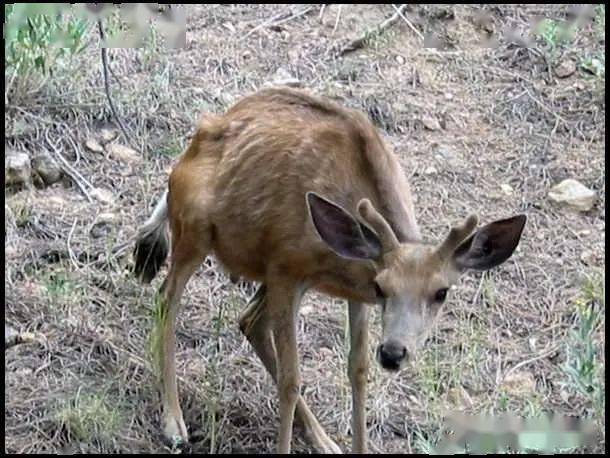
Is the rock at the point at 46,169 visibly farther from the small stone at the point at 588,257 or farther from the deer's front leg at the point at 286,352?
the small stone at the point at 588,257

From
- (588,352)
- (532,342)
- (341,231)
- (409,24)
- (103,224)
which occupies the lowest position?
(532,342)

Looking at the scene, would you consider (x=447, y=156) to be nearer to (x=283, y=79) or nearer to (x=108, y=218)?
(x=283, y=79)

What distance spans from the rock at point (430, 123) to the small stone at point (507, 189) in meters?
0.82

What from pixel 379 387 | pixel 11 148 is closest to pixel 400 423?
pixel 379 387

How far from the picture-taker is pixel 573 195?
31.3 feet

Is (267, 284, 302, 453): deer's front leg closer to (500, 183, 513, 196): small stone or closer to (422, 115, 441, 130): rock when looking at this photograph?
(500, 183, 513, 196): small stone

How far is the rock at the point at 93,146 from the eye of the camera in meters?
9.45

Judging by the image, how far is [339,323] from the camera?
827cm

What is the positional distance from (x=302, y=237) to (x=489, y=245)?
939 mm

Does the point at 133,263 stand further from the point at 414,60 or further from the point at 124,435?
the point at 414,60

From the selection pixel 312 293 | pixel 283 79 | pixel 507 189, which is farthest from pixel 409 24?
pixel 312 293

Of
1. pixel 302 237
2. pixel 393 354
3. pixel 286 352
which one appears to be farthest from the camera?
pixel 286 352

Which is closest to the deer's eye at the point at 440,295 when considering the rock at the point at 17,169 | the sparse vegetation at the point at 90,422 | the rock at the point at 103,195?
the sparse vegetation at the point at 90,422

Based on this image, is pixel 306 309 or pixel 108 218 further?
pixel 108 218
